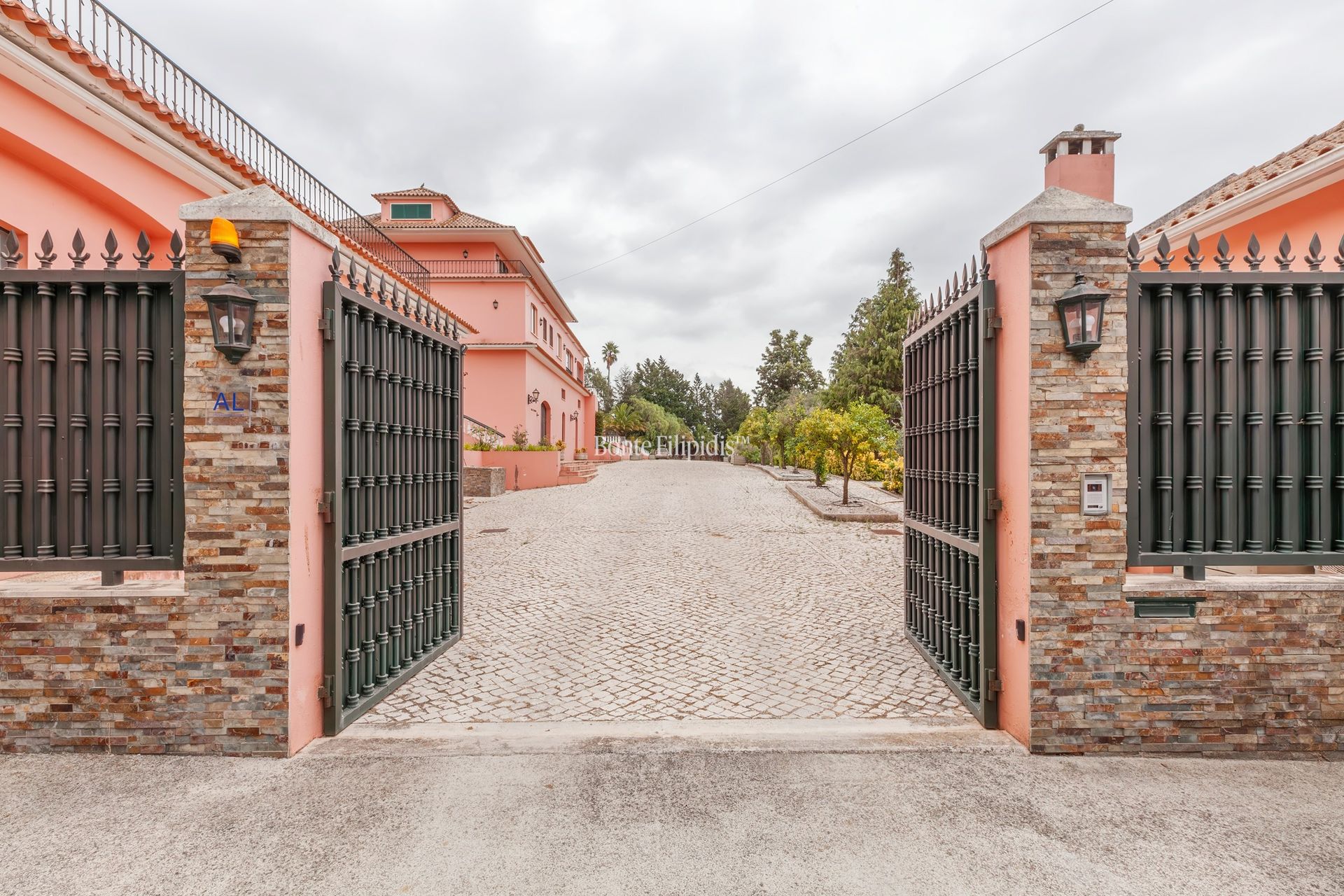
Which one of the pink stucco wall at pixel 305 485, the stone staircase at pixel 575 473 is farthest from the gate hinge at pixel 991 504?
the stone staircase at pixel 575 473

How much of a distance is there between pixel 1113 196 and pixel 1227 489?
19.7 ft

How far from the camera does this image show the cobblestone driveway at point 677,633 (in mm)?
3734

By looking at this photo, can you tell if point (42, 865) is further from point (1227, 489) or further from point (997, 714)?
point (1227, 489)

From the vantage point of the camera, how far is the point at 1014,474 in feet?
10.7

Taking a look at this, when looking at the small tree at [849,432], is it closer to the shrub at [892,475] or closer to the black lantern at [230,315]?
the shrub at [892,475]

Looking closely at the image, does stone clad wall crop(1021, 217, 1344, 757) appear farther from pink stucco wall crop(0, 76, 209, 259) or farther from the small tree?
the small tree

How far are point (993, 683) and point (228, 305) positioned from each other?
490 cm

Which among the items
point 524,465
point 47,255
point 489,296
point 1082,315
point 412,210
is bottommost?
point 524,465

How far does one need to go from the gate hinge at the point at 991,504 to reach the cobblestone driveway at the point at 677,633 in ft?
4.33

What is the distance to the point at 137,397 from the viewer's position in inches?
126

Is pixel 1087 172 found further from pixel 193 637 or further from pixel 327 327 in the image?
pixel 193 637

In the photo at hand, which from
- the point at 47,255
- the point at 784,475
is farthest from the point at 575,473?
the point at 47,255

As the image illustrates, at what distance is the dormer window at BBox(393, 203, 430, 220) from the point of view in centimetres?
2408

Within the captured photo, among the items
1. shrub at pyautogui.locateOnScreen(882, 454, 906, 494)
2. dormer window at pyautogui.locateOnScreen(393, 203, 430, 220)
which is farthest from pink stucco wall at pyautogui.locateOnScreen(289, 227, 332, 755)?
dormer window at pyautogui.locateOnScreen(393, 203, 430, 220)
